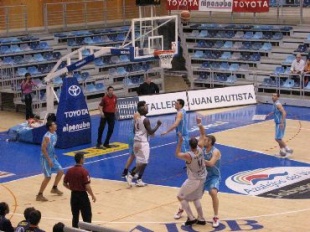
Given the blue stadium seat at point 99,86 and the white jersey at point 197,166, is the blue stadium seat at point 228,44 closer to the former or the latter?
the blue stadium seat at point 99,86

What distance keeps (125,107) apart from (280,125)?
7.64 metres

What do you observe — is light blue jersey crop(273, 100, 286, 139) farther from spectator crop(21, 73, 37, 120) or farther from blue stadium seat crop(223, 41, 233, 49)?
blue stadium seat crop(223, 41, 233, 49)

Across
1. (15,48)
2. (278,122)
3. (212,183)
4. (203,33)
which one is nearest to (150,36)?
(15,48)

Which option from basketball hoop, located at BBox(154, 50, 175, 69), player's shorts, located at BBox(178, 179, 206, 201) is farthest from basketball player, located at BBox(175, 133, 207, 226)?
basketball hoop, located at BBox(154, 50, 175, 69)

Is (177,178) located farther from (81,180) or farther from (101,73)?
(101,73)

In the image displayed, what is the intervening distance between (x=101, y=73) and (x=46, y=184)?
1420 centimetres

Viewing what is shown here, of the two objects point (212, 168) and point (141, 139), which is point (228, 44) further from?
point (212, 168)

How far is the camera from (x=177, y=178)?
58.7 feet

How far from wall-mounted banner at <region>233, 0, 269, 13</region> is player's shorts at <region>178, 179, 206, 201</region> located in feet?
59.7

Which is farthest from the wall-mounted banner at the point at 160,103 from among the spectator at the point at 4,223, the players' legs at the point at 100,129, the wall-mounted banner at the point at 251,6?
the spectator at the point at 4,223

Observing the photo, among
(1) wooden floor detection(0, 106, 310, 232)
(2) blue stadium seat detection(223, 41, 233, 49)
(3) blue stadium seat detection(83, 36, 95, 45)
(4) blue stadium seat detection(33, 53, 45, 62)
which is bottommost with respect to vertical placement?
(1) wooden floor detection(0, 106, 310, 232)

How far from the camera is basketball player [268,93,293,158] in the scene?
63.7 ft

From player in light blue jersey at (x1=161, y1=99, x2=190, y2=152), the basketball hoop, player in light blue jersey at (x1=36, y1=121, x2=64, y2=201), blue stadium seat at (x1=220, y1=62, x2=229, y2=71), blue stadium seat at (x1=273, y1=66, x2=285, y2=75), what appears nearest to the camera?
player in light blue jersey at (x1=36, y1=121, x2=64, y2=201)

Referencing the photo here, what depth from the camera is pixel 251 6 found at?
102 feet
